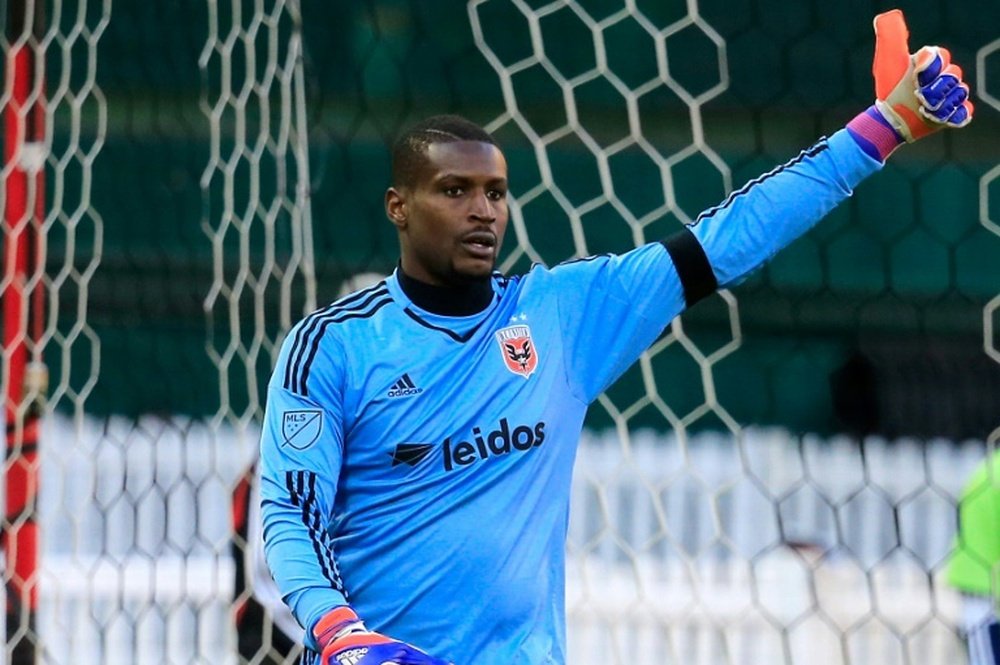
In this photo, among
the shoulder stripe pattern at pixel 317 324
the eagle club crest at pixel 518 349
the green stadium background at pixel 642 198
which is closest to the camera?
the shoulder stripe pattern at pixel 317 324

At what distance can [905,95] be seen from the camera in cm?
237

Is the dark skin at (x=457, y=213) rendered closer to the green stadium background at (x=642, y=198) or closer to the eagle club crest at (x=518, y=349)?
the eagle club crest at (x=518, y=349)

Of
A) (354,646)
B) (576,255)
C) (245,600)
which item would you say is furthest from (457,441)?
(576,255)

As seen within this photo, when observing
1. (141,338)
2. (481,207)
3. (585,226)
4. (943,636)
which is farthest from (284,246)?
(481,207)

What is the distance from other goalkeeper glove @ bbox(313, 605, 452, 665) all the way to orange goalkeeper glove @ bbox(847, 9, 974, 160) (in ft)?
3.12

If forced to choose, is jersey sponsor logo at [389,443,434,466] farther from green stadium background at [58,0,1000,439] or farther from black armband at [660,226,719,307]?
green stadium background at [58,0,1000,439]

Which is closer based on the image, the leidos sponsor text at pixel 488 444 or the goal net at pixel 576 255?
the leidos sponsor text at pixel 488 444

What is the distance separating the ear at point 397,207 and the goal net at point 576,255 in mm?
1565

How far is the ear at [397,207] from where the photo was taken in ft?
8.31

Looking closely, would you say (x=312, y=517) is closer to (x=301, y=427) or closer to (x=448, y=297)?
(x=301, y=427)

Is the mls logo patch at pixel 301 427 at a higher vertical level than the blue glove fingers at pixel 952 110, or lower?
lower

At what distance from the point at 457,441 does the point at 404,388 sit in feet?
0.35

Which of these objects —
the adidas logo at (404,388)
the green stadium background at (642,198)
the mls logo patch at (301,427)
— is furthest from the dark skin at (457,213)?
the green stadium background at (642,198)

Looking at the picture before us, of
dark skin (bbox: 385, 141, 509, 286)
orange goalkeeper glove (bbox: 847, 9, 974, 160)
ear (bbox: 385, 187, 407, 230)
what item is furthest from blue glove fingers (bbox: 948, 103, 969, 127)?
ear (bbox: 385, 187, 407, 230)
